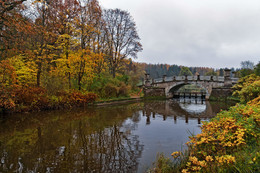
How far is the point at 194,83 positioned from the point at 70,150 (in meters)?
25.5

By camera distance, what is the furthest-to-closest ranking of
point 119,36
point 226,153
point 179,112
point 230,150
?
point 119,36 < point 179,112 < point 226,153 < point 230,150

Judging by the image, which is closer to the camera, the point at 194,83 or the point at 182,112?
the point at 182,112

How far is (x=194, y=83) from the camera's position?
27438 mm

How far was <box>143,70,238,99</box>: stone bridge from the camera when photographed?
77.5 feet

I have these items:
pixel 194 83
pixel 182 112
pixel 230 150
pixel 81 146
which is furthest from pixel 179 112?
pixel 194 83

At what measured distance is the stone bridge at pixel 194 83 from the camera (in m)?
23.6

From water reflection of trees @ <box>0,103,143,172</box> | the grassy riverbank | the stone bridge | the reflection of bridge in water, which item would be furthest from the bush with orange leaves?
the stone bridge

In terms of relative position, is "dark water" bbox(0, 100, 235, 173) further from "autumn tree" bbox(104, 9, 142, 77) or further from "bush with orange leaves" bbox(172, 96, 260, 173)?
"autumn tree" bbox(104, 9, 142, 77)

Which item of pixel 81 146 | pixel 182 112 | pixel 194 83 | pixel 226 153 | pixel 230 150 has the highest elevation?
pixel 194 83

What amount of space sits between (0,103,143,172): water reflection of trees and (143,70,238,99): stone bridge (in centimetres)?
2096

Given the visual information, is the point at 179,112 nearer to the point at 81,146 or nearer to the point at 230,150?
the point at 81,146

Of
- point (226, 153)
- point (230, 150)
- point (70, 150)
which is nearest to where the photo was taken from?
point (230, 150)

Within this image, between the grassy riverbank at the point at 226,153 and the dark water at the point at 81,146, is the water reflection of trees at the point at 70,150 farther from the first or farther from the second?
the grassy riverbank at the point at 226,153

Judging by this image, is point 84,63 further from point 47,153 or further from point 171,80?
point 171,80
